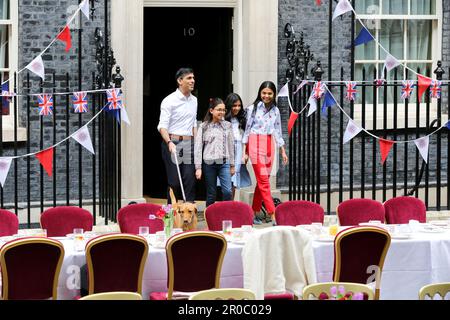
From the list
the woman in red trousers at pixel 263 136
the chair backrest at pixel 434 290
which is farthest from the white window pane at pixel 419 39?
the chair backrest at pixel 434 290

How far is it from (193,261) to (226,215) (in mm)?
1781

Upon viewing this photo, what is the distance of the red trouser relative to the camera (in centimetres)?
1224

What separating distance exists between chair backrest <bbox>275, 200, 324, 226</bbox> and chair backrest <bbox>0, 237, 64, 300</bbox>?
2.80 metres

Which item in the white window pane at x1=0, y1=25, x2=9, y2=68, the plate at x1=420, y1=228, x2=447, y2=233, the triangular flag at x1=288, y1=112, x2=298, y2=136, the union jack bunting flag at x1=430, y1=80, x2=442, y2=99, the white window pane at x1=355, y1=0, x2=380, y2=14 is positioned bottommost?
the plate at x1=420, y1=228, x2=447, y2=233

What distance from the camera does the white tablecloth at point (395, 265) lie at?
8680mm

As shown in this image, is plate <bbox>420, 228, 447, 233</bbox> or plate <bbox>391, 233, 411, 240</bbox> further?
plate <bbox>420, 228, 447, 233</bbox>

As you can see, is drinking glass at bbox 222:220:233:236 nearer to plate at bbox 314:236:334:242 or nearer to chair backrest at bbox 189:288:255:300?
plate at bbox 314:236:334:242

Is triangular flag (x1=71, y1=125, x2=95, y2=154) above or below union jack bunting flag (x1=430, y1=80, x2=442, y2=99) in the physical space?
below

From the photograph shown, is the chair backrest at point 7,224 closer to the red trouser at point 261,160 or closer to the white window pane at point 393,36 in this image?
the red trouser at point 261,160

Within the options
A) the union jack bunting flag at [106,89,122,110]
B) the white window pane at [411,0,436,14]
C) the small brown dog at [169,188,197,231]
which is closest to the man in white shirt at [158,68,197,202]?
Answer: the union jack bunting flag at [106,89,122,110]

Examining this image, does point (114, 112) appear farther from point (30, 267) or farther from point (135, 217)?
point (30, 267)

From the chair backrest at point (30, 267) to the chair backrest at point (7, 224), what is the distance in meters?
1.47

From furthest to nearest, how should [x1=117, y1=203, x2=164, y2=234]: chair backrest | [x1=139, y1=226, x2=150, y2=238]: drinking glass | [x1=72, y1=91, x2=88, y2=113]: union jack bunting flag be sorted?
[x1=72, y1=91, x2=88, y2=113]: union jack bunting flag → [x1=117, y1=203, x2=164, y2=234]: chair backrest → [x1=139, y1=226, x2=150, y2=238]: drinking glass

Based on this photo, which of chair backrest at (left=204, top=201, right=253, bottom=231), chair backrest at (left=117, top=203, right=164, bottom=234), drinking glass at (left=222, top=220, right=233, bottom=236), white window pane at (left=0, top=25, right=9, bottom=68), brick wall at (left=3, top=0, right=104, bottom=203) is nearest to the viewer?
drinking glass at (left=222, top=220, right=233, bottom=236)
